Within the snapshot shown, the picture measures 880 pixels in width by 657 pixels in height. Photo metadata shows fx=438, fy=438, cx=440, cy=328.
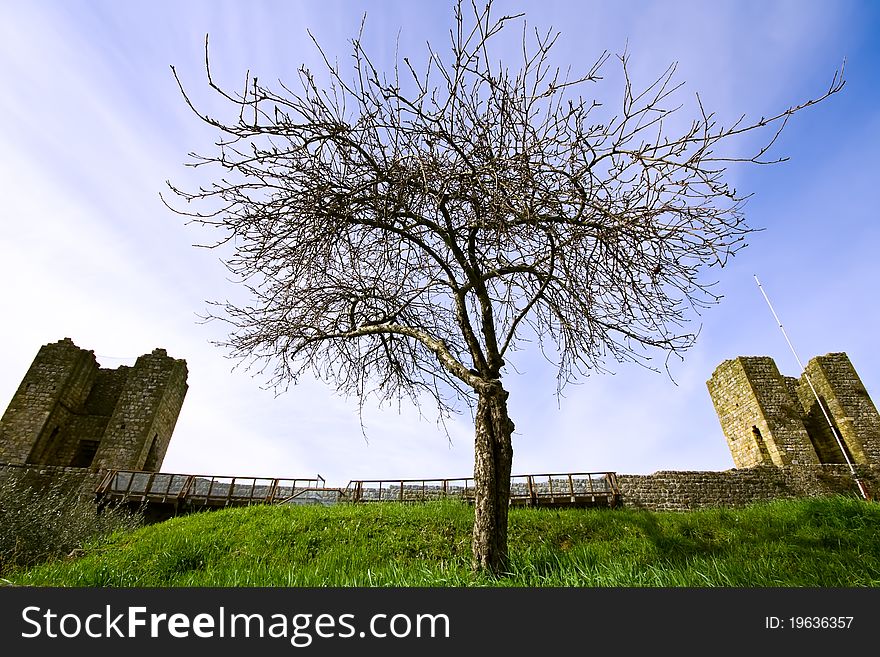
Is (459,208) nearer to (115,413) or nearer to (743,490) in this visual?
(743,490)

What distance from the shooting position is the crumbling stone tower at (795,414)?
1596 cm

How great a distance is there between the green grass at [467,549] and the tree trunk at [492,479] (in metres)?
0.21

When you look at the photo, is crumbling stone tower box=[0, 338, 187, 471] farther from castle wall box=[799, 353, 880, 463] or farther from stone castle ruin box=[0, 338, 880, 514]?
castle wall box=[799, 353, 880, 463]

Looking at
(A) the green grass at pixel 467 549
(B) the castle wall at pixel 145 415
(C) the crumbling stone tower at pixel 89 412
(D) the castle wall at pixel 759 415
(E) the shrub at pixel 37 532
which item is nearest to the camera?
(A) the green grass at pixel 467 549

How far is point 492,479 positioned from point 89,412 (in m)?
26.0

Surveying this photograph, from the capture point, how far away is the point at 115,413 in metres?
20.8

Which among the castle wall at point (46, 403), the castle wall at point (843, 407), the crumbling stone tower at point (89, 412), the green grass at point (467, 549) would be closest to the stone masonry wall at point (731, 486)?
the castle wall at point (843, 407)

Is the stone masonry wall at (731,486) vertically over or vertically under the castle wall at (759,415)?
under

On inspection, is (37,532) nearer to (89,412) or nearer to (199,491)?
(199,491)

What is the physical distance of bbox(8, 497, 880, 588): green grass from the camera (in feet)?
12.0

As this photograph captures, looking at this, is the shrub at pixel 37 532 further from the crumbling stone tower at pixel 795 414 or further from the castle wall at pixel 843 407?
the castle wall at pixel 843 407

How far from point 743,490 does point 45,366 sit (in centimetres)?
2999

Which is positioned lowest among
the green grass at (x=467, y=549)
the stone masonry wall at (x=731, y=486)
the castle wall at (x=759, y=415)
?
the green grass at (x=467, y=549)

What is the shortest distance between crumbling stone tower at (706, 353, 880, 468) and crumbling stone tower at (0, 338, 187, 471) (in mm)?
25981
